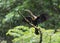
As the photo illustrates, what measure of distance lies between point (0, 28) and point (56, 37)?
2.70 m

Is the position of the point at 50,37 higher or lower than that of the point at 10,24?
higher

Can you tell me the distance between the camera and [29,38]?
1704 mm

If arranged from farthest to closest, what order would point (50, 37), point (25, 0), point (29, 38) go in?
point (25, 0) < point (29, 38) < point (50, 37)

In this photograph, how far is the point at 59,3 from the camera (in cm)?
379

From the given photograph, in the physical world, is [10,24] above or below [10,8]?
below

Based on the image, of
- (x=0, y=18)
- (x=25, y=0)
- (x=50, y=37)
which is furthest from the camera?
(x=0, y=18)

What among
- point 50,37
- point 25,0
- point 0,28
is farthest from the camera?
point 0,28

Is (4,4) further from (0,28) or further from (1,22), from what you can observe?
(0,28)

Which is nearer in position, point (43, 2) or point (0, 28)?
point (43, 2)

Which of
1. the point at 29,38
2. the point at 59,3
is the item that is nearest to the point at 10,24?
the point at 59,3

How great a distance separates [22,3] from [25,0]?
0.51 ft

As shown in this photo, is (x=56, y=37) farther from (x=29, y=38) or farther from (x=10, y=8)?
(x=10, y=8)

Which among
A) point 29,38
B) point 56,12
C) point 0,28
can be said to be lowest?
point 0,28

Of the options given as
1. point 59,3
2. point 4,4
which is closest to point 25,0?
point 4,4
